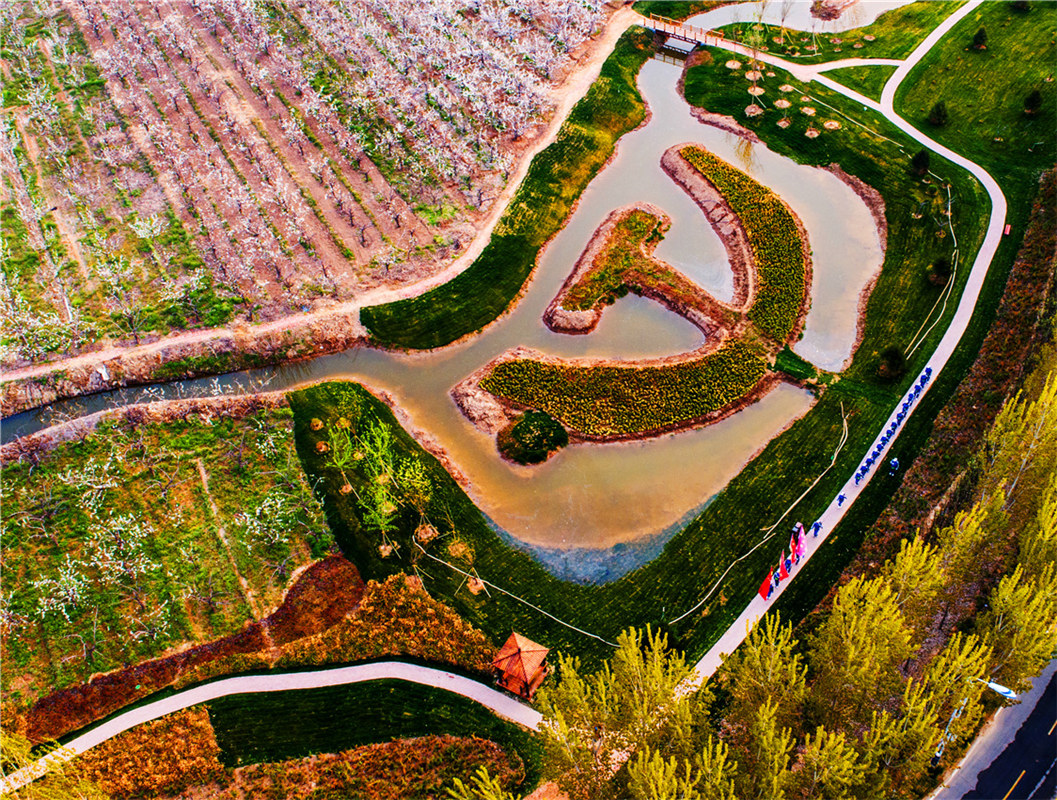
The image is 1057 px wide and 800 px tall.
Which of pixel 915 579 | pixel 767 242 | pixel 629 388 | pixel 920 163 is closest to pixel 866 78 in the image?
pixel 920 163

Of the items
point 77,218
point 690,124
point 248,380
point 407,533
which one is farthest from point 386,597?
point 690,124

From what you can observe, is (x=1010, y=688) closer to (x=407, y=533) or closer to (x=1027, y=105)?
(x=407, y=533)

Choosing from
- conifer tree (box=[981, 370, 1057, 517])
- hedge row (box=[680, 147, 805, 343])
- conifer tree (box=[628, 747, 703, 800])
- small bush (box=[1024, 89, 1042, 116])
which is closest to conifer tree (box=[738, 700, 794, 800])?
conifer tree (box=[628, 747, 703, 800])

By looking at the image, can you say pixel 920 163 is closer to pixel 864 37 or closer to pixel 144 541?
pixel 864 37

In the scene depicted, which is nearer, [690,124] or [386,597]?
[386,597]

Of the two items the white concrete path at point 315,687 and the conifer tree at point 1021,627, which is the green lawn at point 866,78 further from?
the white concrete path at point 315,687

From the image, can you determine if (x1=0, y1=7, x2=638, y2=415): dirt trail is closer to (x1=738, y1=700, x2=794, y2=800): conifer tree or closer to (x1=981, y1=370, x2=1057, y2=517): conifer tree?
(x1=738, y1=700, x2=794, y2=800): conifer tree

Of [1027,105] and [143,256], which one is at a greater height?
[1027,105]
